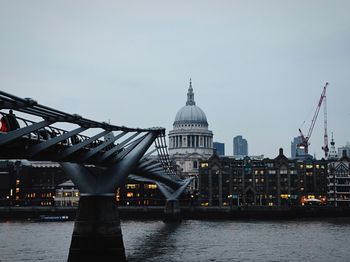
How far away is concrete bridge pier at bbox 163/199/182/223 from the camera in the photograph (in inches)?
5108

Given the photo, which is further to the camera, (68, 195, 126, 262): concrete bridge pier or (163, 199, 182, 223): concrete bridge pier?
(163, 199, 182, 223): concrete bridge pier

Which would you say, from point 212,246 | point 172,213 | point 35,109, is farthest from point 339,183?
point 35,109

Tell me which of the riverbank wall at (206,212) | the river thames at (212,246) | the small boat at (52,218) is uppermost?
the riverbank wall at (206,212)

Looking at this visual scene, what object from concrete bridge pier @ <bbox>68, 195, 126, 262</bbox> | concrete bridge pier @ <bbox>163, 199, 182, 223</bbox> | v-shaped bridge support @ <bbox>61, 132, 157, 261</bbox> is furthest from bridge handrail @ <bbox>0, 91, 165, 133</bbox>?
concrete bridge pier @ <bbox>163, 199, 182, 223</bbox>

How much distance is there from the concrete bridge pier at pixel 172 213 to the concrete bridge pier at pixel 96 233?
7708 centimetres

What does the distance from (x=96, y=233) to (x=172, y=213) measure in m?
80.2

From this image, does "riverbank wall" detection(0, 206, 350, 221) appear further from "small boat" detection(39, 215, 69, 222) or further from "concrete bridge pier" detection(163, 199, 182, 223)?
"concrete bridge pier" detection(163, 199, 182, 223)

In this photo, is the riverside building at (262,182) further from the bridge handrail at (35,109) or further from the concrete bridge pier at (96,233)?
the bridge handrail at (35,109)

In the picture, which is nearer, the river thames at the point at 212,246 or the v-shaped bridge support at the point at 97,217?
the v-shaped bridge support at the point at 97,217

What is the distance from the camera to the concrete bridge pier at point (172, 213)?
130 meters

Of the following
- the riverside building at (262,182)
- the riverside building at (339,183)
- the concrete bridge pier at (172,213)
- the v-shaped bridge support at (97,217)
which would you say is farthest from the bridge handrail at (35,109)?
the riverside building at (339,183)

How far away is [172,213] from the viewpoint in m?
131

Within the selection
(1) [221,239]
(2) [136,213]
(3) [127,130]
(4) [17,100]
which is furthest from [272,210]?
(4) [17,100]

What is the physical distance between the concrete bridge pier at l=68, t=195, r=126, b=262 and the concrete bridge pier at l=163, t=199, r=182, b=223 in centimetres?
7708
